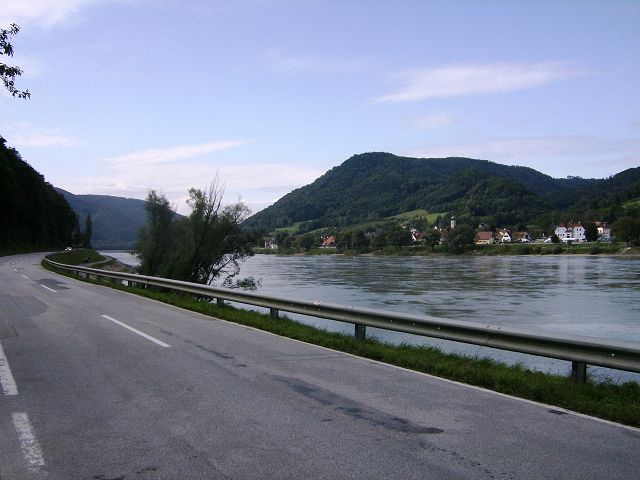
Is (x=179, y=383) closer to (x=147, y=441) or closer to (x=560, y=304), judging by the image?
(x=147, y=441)

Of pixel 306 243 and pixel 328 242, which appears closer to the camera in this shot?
pixel 306 243

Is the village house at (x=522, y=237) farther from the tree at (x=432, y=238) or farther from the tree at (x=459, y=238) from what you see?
the tree at (x=459, y=238)

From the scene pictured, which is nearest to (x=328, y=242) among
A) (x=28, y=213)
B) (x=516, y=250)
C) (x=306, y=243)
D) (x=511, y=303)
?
(x=306, y=243)

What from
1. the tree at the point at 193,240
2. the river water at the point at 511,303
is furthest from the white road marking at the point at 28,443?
the tree at the point at 193,240

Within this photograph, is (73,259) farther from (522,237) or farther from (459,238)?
(522,237)

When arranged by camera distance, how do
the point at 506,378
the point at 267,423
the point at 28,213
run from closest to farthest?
the point at 267,423
the point at 506,378
the point at 28,213

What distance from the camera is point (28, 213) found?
289ft

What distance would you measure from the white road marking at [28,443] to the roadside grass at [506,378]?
4.75 m

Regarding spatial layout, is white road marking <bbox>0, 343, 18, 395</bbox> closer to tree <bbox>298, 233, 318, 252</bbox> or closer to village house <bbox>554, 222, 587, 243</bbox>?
tree <bbox>298, 233, 318, 252</bbox>

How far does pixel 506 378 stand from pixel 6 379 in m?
5.80

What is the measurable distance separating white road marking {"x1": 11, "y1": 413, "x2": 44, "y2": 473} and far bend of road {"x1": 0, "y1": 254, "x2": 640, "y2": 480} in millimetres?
15

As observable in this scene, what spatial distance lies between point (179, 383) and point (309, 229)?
18050cm

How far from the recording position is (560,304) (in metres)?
25.3

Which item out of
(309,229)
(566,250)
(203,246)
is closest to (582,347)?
(203,246)
